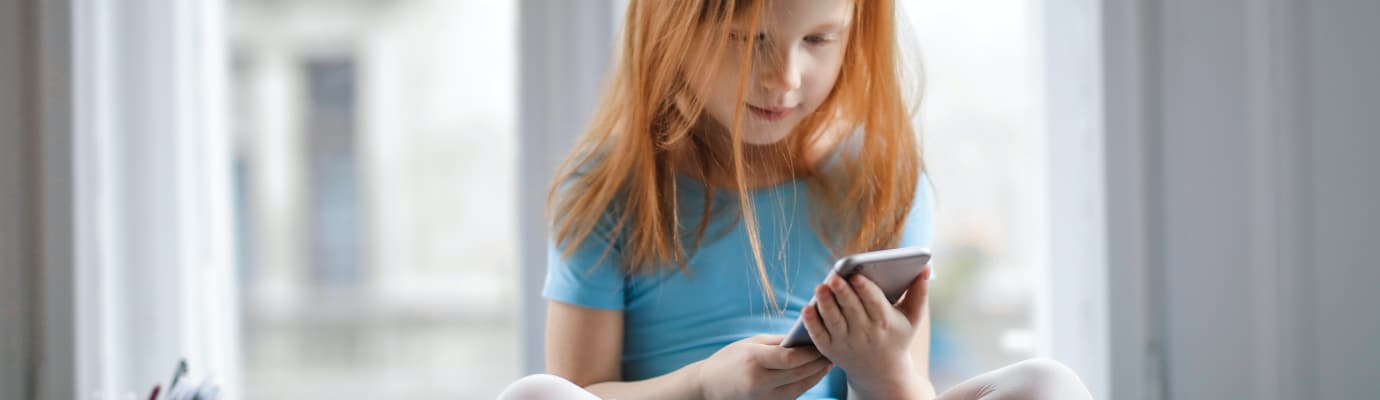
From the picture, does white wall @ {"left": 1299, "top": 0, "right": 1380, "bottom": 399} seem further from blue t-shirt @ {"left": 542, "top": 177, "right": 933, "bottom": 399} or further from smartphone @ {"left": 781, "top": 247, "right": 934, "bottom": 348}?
smartphone @ {"left": 781, "top": 247, "right": 934, "bottom": 348}

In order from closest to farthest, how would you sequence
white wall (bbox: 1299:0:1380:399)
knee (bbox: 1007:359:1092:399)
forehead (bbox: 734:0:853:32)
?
knee (bbox: 1007:359:1092:399) < forehead (bbox: 734:0:853:32) < white wall (bbox: 1299:0:1380:399)

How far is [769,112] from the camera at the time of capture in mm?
834

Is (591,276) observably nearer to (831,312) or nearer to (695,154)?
(695,154)

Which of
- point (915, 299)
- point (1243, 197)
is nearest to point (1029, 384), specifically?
point (915, 299)

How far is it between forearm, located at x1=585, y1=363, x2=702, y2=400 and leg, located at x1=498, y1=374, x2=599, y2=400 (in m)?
0.15

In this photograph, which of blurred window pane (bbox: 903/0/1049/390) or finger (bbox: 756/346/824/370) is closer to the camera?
finger (bbox: 756/346/824/370)

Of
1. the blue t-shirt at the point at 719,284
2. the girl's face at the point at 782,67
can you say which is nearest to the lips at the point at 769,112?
the girl's face at the point at 782,67

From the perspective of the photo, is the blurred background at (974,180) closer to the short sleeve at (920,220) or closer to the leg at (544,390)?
the short sleeve at (920,220)

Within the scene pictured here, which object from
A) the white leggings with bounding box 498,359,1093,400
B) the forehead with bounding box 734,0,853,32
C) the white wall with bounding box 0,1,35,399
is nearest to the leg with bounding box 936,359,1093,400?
the white leggings with bounding box 498,359,1093,400

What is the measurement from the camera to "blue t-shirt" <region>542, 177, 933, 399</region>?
924mm

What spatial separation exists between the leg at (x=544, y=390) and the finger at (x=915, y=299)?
277mm

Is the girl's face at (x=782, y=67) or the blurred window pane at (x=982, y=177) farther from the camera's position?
the blurred window pane at (x=982, y=177)

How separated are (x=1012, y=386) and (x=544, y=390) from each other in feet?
1.12

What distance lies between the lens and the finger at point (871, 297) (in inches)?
28.1
